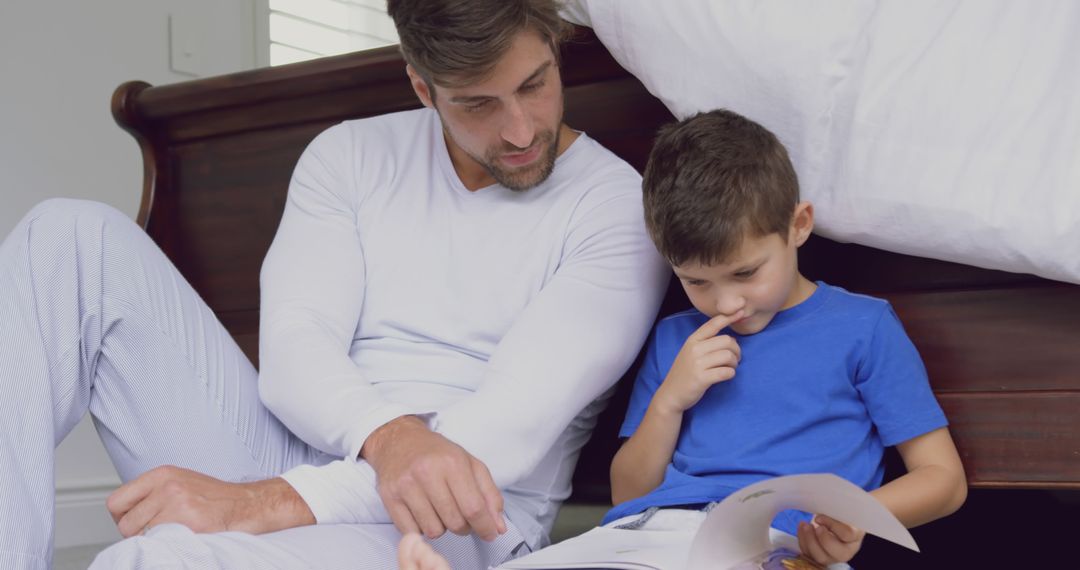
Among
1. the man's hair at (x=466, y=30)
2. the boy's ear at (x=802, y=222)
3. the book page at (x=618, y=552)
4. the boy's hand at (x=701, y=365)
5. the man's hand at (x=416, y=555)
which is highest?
the man's hair at (x=466, y=30)

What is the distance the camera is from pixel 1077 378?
101 cm

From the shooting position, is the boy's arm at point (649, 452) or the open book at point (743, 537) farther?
the boy's arm at point (649, 452)

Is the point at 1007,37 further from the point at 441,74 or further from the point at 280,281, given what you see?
the point at 280,281

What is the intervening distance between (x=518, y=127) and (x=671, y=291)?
262mm

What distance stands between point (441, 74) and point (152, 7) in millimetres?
1552

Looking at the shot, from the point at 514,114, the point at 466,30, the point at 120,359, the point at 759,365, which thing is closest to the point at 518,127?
the point at 514,114

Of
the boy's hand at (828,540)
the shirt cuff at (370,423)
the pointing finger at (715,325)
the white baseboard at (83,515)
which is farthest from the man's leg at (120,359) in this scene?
the white baseboard at (83,515)

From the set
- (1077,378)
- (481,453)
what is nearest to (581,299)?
(481,453)

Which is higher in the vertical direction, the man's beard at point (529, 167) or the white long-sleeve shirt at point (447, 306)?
the man's beard at point (529, 167)

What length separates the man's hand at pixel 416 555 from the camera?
754mm

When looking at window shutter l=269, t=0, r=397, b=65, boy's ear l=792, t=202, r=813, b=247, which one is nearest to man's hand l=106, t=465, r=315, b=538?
boy's ear l=792, t=202, r=813, b=247

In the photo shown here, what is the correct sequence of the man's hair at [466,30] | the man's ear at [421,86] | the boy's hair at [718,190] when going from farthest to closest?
the man's ear at [421,86], the man's hair at [466,30], the boy's hair at [718,190]

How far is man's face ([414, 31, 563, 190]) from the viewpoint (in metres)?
1.17

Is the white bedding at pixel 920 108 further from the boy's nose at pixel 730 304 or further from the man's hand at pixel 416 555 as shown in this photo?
the man's hand at pixel 416 555
